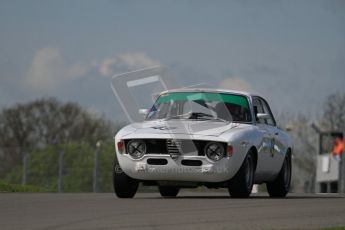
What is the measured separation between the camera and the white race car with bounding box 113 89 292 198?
16938 mm

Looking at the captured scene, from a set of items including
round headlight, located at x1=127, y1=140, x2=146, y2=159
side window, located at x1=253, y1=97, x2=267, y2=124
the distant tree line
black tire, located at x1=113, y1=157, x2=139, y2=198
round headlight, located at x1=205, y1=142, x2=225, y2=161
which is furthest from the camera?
the distant tree line

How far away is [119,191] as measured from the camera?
17625 mm

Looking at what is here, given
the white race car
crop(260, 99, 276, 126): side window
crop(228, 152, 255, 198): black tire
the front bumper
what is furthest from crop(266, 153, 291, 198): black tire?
Answer: the front bumper

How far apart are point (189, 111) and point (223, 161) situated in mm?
1596

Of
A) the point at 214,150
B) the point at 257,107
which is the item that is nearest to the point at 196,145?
the point at 214,150

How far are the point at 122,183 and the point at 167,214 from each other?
4.54 m

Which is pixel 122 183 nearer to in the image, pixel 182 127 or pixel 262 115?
pixel 182 127

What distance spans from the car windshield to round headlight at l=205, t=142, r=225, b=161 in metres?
1.09

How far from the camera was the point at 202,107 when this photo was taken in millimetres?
18312

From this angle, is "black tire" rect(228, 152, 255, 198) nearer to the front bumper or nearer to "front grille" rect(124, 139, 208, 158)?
the front bumper

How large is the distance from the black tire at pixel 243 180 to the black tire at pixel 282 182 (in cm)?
210

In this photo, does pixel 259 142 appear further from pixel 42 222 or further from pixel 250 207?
pixel 42 222

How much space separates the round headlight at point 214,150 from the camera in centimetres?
1698

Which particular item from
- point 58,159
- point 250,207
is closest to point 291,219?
point 250,207
